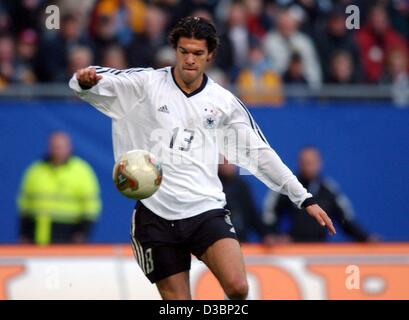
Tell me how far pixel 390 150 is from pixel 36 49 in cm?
446

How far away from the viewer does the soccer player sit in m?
8.64

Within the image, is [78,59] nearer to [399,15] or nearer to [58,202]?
[58,202]

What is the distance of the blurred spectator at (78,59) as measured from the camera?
13945mm

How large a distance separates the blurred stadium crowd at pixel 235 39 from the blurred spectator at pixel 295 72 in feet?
0.04

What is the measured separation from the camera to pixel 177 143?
8.65 meters

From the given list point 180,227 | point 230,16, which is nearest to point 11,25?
point 230,16

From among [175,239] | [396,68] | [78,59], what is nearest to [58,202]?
[78,59]

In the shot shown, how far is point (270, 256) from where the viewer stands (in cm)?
1199

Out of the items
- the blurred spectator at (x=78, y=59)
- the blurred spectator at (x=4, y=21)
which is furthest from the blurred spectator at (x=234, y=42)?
the blurred spectator at (x=4, y=21)

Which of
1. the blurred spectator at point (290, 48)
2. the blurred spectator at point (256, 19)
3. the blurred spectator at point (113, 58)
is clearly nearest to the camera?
the blurred spectator at point (113, 58)

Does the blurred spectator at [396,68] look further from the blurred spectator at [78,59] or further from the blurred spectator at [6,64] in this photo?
the blurred spectator at [6,64]

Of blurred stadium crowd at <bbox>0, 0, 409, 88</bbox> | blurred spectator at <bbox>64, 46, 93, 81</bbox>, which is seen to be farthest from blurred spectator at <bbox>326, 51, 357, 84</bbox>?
blurred spectator at <bbox>64, 46, 93, 81</bbox>

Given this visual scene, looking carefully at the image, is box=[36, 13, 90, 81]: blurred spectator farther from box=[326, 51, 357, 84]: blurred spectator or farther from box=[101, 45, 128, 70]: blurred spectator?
box=[326, 51, 357, 84]: blurred spectator
